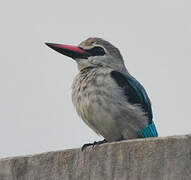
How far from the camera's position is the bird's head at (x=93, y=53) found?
7.24 metres

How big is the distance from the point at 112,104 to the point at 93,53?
111cm

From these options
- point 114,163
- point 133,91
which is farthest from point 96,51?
point 114,163

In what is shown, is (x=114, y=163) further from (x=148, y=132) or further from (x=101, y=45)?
(x=101, y=45)

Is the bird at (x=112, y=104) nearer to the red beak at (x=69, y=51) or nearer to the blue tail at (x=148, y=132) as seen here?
the blue tail at (x=148, y=132)

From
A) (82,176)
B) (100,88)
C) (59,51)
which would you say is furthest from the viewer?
(59,51)

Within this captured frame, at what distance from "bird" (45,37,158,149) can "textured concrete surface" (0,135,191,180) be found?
1671mm

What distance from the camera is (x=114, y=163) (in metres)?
4.39

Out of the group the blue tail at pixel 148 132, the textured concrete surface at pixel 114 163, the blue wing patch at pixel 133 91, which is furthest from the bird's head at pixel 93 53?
the textured concrete surface at pixel 114 163

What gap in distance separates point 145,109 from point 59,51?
1.33m

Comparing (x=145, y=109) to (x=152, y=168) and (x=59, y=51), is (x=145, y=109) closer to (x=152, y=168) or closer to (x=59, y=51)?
(x=59, y=51)

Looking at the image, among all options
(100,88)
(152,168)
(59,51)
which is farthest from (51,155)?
(59,51)

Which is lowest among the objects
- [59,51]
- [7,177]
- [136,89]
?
[7,177]

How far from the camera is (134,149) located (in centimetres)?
429

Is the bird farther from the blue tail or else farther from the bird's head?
the bird's head
